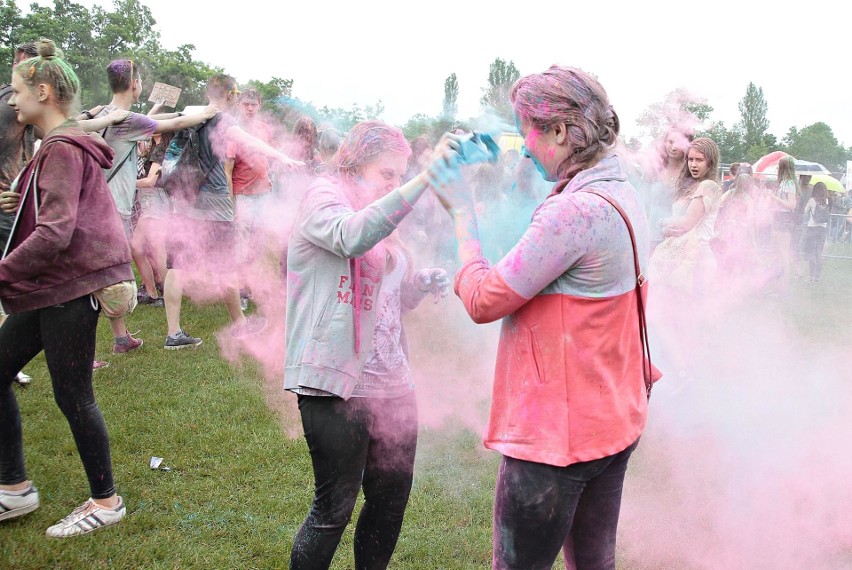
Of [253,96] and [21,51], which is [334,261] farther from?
[253,96]

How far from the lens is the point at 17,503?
3324 millimetres

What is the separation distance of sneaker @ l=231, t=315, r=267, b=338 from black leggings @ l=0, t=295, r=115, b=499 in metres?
3.31

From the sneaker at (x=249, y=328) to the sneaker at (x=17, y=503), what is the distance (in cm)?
319

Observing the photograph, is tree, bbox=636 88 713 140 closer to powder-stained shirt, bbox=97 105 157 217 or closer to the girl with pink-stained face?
the girl with pink-stained face

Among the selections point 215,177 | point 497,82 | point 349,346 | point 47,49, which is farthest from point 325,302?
point 215,177

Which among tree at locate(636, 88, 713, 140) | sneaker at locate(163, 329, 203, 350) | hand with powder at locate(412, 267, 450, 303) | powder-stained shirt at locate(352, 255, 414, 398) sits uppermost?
tree at locate(636, 88, 713, 140)

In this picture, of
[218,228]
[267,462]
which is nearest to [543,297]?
[267,462]

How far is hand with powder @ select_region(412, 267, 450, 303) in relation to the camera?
2.48 meters

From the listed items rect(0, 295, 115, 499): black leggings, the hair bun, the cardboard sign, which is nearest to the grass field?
rect(0, 295, 115, 499): black leggings

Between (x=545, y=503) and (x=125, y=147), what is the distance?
449cm

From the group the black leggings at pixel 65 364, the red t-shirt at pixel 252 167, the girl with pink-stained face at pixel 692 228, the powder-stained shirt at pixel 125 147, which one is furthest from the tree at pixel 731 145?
the black leggings at pixel 65 364

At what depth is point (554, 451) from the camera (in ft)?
5.91

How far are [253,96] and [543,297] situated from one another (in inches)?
230

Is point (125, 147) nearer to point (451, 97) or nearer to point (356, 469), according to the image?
point (451, 97)
